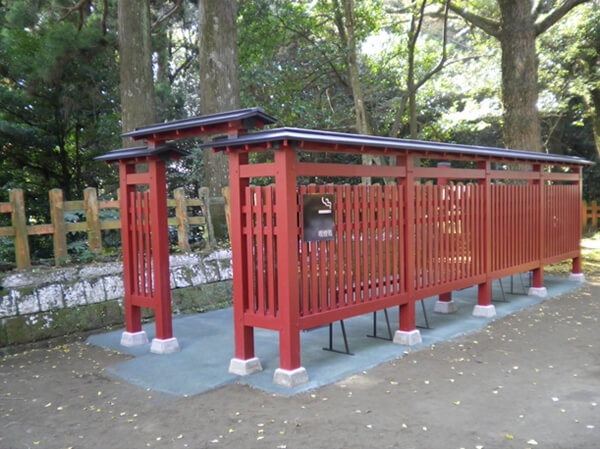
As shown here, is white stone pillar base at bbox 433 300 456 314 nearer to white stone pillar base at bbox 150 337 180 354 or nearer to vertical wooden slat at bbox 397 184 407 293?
vertical wooden slat at bbox 397 184 407 293

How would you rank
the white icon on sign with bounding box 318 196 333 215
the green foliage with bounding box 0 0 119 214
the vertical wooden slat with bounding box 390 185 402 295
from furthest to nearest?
the green foliage with bounding box 0 0 119 214
the vertical wooden slat with bounding box 390 185 402 295
the white icon on sign with bounding box 318 196 333 215

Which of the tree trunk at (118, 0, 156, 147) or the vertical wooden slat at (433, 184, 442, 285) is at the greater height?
the tree trunk at (118, 0, 156, 147)

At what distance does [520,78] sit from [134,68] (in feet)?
28.5

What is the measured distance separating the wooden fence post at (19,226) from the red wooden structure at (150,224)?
1.21 m

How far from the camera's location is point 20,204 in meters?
6.63

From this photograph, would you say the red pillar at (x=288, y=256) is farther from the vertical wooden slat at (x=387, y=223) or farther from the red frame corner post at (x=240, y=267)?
the vertical wooden slat at (x=387, y=223)

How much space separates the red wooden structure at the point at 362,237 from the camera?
5039 millimetres

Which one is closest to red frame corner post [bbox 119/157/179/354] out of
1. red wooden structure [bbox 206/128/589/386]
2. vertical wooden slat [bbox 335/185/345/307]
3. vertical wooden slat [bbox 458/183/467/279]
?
red wooden structure [bbox 206/128/589/386]

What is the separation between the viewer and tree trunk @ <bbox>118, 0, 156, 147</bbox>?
1023 centimetres

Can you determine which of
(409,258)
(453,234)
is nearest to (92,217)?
(409,258)

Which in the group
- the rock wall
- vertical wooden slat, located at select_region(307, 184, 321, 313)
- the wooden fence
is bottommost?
the rock wall

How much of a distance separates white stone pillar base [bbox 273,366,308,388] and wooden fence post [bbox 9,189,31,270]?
12.5 feet

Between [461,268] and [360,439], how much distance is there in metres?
4.27

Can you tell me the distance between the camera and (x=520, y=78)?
1249 centimetres
